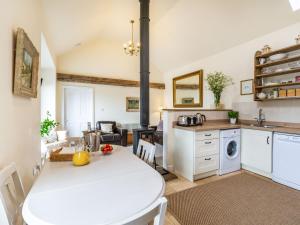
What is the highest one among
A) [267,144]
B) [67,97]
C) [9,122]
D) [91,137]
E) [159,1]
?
[159,1]

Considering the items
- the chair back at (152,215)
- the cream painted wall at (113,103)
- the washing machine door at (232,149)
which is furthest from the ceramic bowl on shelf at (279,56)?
the cream painted wall at (113,103)

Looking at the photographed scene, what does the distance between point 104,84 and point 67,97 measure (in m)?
1.32

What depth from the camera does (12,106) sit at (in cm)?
131

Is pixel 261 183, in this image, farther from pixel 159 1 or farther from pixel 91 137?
pixel 159 1

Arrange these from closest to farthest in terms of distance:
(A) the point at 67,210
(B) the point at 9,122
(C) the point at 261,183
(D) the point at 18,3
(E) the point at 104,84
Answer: (A) the point at 67,210, (B) the point at 9,122, (D) the point at 18,3, (C) the point at 261,183, (E) the point at 104,84

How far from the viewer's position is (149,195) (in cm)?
92

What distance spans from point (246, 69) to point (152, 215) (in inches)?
159

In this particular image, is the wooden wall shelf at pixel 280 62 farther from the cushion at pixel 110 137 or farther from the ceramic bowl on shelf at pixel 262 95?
the cushion at pixel 110 137

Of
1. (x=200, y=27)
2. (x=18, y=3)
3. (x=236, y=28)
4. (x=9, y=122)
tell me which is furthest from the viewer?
(x=200, y=27)

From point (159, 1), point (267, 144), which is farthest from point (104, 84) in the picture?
point (267, 144)

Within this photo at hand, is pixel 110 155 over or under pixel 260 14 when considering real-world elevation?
under

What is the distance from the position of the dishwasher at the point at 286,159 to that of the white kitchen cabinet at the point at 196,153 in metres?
0.87

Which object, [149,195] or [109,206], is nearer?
[109,206]

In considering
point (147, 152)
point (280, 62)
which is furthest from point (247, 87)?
point (147, 152)
